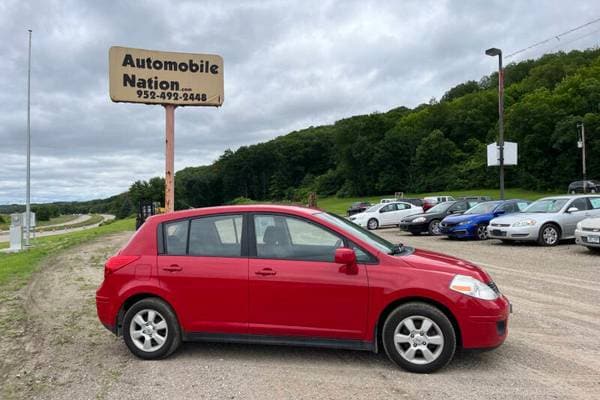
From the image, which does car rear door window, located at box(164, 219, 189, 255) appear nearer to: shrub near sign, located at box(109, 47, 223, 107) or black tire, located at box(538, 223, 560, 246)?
shrub near sign, located at box(109, 47, 223, 107)

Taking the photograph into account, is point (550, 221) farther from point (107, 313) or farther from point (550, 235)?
point (107, 313)

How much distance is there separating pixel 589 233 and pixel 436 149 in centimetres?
8401

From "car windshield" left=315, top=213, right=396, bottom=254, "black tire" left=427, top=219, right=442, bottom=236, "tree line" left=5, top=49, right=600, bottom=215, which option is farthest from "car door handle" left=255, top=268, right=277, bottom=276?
"tree line" left=5, top=49, right=600, bottom=215

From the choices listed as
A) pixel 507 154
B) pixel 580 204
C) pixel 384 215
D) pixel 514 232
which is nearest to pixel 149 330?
pixel 514 232

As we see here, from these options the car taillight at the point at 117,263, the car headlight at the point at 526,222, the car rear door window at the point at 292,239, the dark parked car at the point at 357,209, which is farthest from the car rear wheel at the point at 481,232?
the dark parked car at the point at 357,209

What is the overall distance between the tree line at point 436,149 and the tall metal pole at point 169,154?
5737cm

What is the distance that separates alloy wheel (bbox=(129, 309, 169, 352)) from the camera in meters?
5.19

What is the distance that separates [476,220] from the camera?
17172 mm

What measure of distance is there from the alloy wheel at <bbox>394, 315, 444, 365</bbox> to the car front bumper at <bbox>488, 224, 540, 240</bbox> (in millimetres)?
11087

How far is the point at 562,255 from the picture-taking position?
1255 centimetres

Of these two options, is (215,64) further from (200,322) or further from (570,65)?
(570,65)

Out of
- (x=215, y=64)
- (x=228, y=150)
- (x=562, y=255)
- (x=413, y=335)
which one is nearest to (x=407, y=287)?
(x=413, y=335)

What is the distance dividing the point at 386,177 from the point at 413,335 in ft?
309

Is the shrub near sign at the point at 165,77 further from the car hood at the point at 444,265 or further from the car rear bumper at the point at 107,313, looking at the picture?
the car hood at the point at 444,265
